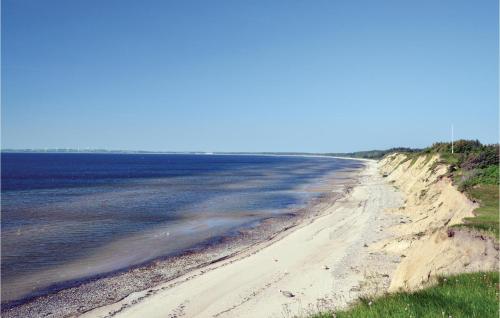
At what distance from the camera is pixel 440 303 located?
7148 millimetres

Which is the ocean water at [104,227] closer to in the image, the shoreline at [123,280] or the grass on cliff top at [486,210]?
the shoreline at [123,280]

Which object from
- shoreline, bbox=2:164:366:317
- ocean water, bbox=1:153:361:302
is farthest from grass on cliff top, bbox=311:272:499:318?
ocean water, bbox=1:153:361:302

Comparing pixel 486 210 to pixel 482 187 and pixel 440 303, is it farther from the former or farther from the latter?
pixel 440 303

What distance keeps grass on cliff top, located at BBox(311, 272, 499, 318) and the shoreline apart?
12791 millimetres

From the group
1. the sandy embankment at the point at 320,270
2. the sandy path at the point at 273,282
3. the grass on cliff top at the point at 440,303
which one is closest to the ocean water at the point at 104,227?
the sandy path at the point at 273,282

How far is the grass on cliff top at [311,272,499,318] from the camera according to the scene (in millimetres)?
6676

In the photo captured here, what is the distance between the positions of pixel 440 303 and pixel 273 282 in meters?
11.2

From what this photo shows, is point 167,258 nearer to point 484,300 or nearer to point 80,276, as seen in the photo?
point 80,276

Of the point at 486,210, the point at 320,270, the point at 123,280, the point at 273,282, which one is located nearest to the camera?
the point at 273,282

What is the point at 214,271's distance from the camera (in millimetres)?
20062

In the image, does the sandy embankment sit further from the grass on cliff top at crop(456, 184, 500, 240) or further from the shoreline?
the shoreline

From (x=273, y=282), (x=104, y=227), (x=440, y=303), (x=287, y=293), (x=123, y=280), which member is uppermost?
(x=440, y=303)

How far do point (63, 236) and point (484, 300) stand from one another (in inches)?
1156

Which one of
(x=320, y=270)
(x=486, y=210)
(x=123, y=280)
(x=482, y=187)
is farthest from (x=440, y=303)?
(x=482, y=187)
